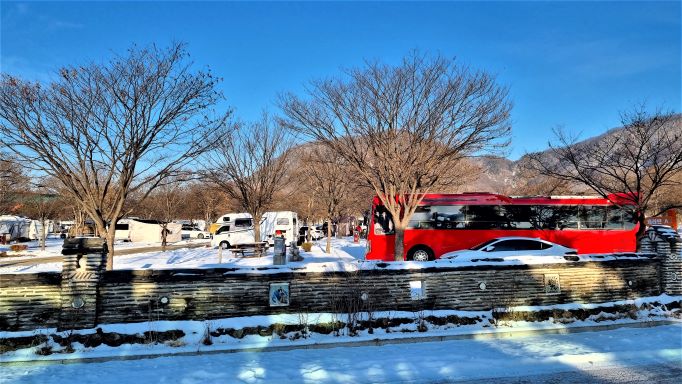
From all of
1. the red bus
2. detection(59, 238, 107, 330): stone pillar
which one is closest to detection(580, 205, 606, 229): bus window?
the red bus

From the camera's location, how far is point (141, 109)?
42.5 feet

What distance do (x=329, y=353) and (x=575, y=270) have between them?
597cm

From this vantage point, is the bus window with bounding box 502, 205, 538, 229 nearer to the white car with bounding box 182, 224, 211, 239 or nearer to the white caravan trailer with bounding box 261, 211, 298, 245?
the white caravan trailer with bounding box 261, 211, 298, 245

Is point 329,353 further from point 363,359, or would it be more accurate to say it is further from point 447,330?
point 447,330

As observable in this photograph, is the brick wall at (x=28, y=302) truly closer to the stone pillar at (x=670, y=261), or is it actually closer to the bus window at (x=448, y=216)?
the stone pillar at (x=670, y=261)

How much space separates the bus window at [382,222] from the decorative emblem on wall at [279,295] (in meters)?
10.6

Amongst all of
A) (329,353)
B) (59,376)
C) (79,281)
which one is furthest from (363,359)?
(79,281)

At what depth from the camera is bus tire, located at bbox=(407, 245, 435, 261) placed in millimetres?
18719

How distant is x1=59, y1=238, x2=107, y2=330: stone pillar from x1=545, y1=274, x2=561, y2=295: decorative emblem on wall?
8625 millimetres

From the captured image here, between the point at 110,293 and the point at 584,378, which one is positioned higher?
the point at 110,293

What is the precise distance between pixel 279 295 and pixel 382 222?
10.8 m

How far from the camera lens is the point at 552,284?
986 centimetres

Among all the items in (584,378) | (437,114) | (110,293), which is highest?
(437,114)

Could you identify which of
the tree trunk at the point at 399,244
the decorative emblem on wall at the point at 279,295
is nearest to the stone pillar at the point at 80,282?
the decorative emblem on wall at the point at 279,295
